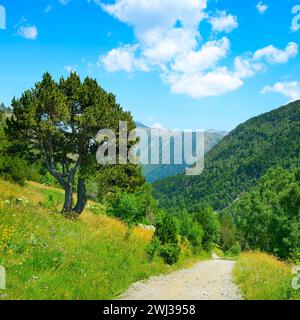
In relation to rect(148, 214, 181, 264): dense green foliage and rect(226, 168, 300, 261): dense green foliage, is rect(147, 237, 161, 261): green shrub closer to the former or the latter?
rect(148, 214, 181, 264): dense green foliage

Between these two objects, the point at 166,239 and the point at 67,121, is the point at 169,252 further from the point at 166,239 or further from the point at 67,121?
the point at 67,121

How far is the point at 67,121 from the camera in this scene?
28.9 metres

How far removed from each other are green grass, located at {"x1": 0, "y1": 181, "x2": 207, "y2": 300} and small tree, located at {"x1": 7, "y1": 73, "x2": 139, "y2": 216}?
8.85 meters

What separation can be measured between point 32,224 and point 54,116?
1236cm

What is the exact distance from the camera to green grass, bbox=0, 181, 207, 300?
1169cm

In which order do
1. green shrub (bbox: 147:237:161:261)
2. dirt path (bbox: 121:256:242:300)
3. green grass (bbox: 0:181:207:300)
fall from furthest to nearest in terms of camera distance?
green shrub (bbox: 147:237:161:261) < dirt path (bbox: 121:256:242:300) < green grass (bbox: 0:181:207:300)

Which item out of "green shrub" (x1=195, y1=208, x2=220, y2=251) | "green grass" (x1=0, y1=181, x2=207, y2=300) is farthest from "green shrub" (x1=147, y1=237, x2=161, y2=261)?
"green shrub" (x1=195, y1=208, x2=220, y2=251)

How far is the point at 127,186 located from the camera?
32.1 metres

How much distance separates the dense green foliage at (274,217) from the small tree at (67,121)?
25.1 metres

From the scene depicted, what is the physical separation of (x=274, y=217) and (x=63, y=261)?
53101mm
